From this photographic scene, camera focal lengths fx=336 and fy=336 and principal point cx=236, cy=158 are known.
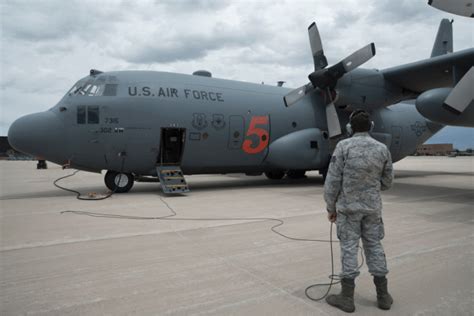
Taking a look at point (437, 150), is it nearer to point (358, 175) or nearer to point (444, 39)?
point (444, 39)

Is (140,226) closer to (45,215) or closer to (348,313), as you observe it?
(45,215)

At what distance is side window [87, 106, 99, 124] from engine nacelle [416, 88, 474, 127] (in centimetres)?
1054

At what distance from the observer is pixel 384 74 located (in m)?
13.8

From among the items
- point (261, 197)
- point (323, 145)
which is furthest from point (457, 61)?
point (261, 197)

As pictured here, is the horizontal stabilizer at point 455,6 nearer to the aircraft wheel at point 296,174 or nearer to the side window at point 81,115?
the side window at point 81,115

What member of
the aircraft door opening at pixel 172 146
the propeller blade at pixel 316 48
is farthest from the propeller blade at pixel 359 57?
the aircraft door opening at pixel 172 146

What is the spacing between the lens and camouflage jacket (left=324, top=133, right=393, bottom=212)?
338 cm

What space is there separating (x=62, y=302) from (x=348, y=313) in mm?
2823

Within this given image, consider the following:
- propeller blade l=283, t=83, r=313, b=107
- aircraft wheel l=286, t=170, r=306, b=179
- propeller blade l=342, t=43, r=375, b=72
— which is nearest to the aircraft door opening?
propeller blade l=283, t=83, r=313, b=107

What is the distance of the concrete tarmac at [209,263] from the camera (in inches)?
132

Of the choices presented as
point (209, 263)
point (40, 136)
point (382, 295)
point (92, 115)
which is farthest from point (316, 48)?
point (382, 295)

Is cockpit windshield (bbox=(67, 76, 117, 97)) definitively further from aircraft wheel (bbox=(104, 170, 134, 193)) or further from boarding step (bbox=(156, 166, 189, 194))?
boarding step (bbox=(156, 166, 189, 194))

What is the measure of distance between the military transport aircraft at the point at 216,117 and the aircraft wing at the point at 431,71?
35 mm

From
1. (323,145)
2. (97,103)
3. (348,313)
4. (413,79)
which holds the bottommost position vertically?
(348,313)
